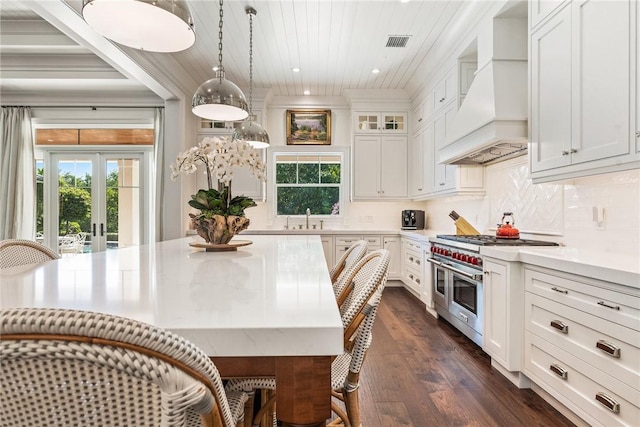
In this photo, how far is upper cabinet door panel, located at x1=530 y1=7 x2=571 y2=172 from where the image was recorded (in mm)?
2119

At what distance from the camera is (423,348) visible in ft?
9.35

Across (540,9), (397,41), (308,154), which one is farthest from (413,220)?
(540,9)

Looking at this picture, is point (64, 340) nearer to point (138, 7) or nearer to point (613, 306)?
point (138, 7)

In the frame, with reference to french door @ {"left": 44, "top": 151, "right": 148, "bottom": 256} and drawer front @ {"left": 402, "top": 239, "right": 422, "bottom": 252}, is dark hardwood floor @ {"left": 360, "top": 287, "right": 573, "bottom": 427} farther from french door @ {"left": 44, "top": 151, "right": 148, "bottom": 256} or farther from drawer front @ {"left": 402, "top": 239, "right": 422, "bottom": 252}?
french door @ {"left": 44, "top": 151, "right": 148, "bottom": 256}

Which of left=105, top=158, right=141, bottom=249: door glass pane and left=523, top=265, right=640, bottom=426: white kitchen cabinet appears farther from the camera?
left=105, top=158, right=141, bottom=249: door glass pane

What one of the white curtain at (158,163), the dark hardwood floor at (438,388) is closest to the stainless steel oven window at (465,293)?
the dark hardwood floor at (438,388)

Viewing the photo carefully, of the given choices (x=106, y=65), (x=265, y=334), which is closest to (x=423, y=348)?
(x=265, y=334)

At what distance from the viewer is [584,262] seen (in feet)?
5.52

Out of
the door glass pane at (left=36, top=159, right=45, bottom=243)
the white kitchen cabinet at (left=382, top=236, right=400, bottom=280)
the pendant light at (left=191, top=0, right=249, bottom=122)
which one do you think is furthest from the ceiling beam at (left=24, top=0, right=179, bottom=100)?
the white kitchen cabinet at (left=382, top=236, right=400, bottom=280)

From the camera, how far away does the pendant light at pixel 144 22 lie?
1.35 metres

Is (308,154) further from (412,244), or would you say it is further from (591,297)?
(591,297)

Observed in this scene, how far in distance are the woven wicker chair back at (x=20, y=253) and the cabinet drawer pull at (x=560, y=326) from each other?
2.61 meters

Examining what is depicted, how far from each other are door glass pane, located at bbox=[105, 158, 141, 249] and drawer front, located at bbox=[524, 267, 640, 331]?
522 cm

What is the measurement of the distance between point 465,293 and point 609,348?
141cm
